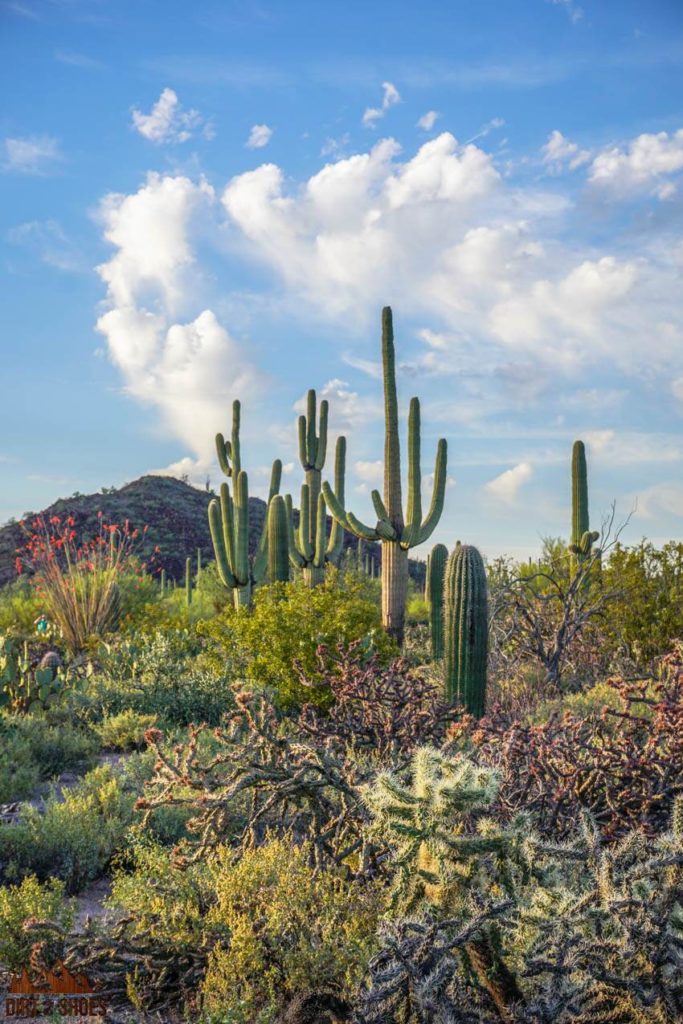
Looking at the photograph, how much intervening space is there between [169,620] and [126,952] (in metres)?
12.7

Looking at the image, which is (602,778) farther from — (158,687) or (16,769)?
(158,687)

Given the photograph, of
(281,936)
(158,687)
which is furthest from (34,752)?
(281,936)

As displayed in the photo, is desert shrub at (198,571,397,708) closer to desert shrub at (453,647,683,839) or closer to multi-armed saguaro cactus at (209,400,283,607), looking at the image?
desert shrub at (453,647,683,839)

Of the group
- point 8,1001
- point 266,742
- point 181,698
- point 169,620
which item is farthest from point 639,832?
point 169,620

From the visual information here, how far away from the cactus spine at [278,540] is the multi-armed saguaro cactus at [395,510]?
102 inches

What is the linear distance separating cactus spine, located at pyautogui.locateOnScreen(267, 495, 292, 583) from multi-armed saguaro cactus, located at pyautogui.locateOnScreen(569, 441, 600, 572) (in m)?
5.61

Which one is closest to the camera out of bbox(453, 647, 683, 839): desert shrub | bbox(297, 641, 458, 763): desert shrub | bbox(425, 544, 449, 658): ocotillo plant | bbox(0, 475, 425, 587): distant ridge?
bbox(453, 647, 683, 839): desert shrub

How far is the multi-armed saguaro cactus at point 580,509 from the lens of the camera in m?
15.4

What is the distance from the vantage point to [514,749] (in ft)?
13.6

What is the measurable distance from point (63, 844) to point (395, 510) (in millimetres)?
10530

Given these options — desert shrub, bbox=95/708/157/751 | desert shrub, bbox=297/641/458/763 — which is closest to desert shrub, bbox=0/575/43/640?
desert shrub, bbox=95/708/157/751

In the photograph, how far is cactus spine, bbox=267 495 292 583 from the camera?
1809 centimetres

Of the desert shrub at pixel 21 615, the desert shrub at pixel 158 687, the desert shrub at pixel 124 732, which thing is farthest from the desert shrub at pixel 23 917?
the desert shrub at pixel 21 615

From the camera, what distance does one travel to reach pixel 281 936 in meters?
3.36
